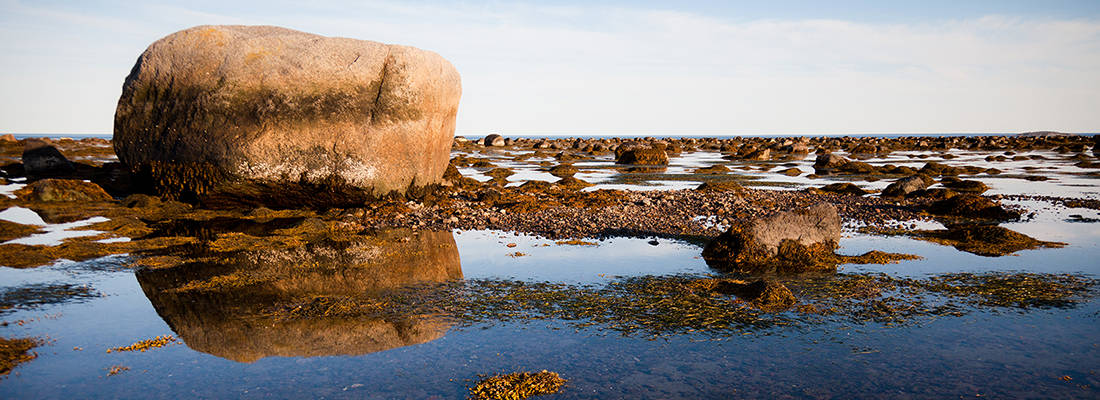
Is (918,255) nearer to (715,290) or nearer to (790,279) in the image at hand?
(790,279)

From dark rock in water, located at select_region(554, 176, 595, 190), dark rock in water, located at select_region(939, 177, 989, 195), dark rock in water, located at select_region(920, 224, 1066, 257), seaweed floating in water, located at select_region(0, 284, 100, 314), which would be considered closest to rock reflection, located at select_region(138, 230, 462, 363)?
seaweed floating in water, located at select_region(0, 284, 100, 314)

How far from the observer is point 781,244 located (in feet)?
36.2

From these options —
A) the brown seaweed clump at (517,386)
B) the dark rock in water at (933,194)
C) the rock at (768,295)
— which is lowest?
the brown seaweed clump at (517,386)

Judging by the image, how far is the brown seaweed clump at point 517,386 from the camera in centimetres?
567

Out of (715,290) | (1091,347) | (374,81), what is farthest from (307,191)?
(1091,347)

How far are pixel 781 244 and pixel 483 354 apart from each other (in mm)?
6504

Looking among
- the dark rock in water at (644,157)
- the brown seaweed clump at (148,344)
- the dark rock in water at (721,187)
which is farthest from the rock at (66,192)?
the dark rock in water at (644,157)

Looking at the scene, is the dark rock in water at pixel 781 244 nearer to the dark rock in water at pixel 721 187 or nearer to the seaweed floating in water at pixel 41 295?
the seaweed floating in water at pixel 41 295

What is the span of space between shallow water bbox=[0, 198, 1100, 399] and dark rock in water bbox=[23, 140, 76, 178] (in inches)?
796

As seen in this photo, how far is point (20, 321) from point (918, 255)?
13.8 m

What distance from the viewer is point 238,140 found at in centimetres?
1538

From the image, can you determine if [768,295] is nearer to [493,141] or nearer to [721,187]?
[721,187]

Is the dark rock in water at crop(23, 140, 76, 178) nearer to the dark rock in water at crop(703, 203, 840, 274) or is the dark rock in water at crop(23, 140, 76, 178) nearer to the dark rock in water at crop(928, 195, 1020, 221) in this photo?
the dark rock in water at crop(703, 203, 840, 274)

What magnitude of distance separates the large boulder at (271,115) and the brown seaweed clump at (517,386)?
11.4 m
